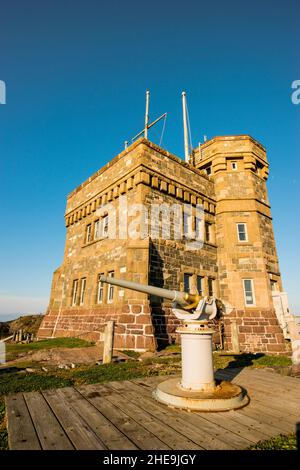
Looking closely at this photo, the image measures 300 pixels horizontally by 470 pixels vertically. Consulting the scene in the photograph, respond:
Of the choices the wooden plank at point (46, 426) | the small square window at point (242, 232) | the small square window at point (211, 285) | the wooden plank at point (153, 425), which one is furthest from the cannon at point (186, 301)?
the small square window at point (242, 232)

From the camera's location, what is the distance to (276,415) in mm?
3033

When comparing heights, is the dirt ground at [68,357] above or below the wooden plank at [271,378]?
below

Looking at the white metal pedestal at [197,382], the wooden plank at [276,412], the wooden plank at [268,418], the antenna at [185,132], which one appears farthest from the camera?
the antenna at [185,132]

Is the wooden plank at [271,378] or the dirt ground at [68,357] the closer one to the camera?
the wooden plank at [271,378]

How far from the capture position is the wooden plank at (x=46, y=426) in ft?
7.35

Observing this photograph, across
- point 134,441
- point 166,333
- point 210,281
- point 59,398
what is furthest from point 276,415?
point 210,281

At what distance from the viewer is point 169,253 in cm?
1155

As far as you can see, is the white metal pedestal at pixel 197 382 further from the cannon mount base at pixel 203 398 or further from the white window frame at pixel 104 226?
the white window frame at pixel 104 226

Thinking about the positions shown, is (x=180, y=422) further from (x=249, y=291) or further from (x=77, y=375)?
(x=249, y=291)

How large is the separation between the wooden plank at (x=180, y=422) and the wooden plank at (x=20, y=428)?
4.30ft

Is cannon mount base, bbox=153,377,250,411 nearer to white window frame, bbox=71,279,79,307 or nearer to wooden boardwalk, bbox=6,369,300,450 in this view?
wooden boardwalk, bbox=6,369,300,450

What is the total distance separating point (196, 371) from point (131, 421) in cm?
113

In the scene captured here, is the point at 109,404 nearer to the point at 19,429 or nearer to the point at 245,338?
the point at 19,429

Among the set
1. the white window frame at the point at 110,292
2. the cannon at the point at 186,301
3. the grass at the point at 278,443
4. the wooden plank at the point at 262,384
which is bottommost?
the wooden plank at the point at 262,384
